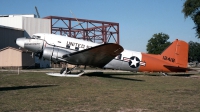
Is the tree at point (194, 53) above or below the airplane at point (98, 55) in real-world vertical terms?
above

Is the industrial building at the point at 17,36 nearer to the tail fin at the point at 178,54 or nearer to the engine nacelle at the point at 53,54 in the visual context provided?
the engine nacelle at the point at 53,54

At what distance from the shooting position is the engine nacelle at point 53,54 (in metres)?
20.6

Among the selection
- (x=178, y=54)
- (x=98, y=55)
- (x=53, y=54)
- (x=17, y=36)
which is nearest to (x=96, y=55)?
(x=98, y=55)

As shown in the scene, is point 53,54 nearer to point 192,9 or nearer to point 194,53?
point 192,9

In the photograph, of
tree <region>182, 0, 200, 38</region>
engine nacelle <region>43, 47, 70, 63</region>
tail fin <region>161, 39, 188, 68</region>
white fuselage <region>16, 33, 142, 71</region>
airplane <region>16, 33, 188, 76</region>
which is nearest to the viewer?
airplane <region>16, 33, 188, 76</region>

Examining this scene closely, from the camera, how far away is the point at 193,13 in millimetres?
30438

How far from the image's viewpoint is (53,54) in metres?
20.6

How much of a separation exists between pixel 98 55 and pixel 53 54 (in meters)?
3.45

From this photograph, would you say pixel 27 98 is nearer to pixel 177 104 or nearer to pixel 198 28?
pixel 177 104

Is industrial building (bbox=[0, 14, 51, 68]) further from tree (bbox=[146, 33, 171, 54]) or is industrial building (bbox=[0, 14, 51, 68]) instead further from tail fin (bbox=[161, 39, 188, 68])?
tree (bbox=[146, 33, 171, 54])

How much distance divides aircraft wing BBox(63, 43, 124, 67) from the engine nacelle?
0.48m

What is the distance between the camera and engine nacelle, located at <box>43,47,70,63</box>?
67.5ft

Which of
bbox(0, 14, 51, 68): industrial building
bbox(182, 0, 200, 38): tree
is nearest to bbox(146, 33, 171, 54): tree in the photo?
bbox(0, 14, 51, 68): industrial building

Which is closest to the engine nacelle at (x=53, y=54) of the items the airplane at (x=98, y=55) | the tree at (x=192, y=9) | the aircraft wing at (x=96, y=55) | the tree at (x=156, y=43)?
the airplane at (x=98, y=55)
